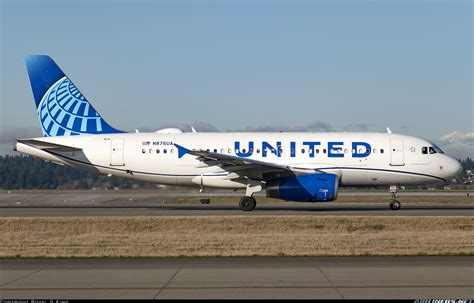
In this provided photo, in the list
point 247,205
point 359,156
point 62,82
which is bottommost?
point 247,205

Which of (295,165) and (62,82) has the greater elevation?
(62,82)

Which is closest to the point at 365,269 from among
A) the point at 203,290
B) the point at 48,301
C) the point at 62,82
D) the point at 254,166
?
the point at 203,290

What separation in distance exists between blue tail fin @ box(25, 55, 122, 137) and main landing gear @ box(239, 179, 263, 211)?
9.15 m

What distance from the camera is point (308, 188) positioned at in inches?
1379

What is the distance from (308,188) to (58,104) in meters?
15.7

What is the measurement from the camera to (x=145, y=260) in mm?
18672

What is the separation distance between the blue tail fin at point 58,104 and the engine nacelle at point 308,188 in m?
11.2

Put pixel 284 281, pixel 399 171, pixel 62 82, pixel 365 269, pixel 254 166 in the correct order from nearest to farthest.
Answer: pixel 284 281 < pixel 365 269 < pixel 254 166 < pixel 399 171 < pixel 62 82

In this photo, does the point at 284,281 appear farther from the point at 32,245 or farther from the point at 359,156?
the point at 359,156

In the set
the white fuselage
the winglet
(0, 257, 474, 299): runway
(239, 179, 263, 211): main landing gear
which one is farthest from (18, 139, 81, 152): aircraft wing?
(0, 257, 474, 299): runway

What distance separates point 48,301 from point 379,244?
12967mm

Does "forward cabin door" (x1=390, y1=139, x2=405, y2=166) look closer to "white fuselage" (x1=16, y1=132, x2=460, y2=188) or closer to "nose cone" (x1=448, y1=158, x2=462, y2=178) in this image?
"white fuselage" (x1=16, y1=132, x2=460, y2=188)

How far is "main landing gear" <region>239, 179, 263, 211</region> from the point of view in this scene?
36.4 metres

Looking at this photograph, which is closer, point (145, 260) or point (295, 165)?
point (145, 260)
